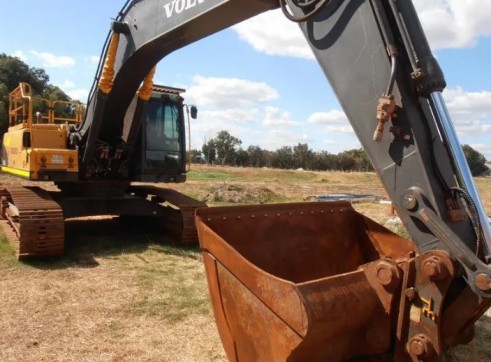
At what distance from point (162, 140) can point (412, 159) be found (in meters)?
5.57

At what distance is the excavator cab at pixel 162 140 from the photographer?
7449 millimetres

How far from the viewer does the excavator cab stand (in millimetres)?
7449

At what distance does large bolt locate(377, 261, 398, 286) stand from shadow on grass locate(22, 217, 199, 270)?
4201 mm

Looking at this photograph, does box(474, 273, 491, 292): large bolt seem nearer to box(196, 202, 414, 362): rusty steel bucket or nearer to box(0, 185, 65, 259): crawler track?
box(196, 202, 414, 362): rusty steel bucket

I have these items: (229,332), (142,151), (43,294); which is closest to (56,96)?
(142,151)

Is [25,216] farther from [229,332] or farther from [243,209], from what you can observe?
[229,332]

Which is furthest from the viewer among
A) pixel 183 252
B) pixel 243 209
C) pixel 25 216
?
pixel 183 252

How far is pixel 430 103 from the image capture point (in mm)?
2668

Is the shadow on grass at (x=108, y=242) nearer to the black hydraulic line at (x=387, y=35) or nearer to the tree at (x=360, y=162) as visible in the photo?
the black hydraulic line at (x=387, y=35)

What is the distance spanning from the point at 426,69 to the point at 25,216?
5.20 meters

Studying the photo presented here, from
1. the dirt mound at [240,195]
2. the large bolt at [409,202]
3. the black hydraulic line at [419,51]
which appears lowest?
the dirt mound at [240,195]

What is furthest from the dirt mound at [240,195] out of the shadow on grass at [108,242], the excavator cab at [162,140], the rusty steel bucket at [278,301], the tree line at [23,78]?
the tree line at [23,78]

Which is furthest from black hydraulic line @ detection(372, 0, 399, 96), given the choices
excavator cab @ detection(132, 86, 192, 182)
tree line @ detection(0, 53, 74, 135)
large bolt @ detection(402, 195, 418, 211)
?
tree line @ detection(0, 53, 74, 135)

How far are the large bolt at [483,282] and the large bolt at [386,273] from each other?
409 mm
